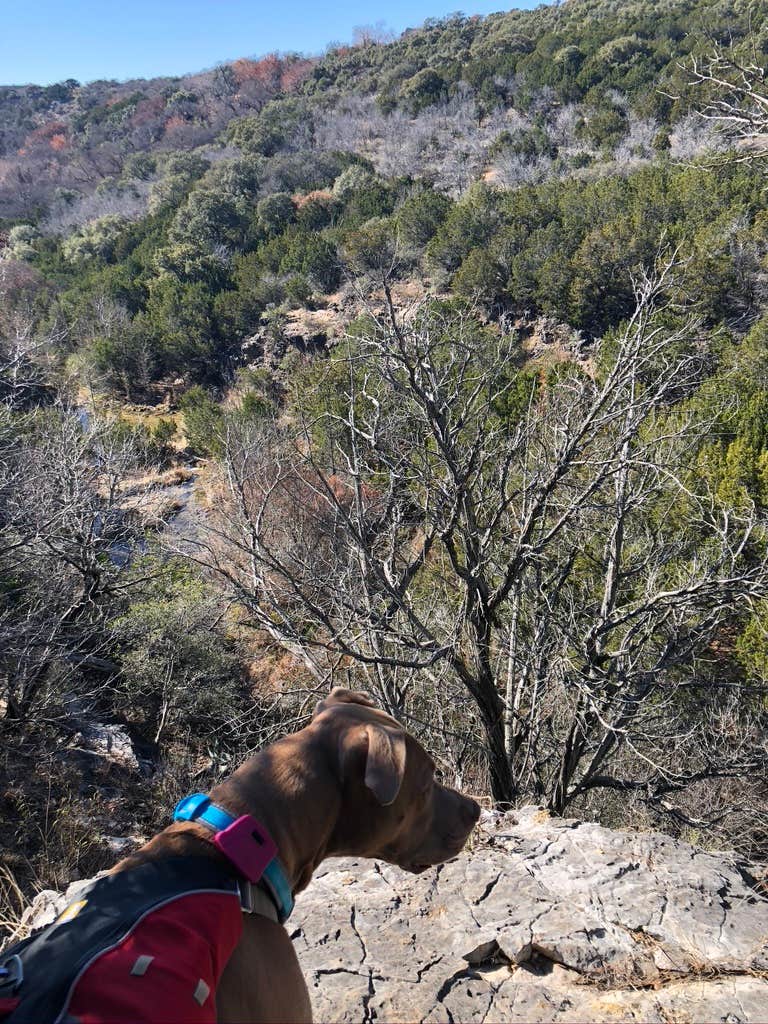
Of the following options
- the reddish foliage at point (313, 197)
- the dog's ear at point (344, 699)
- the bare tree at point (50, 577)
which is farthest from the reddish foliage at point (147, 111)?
the dog's ear at point (344, 699)

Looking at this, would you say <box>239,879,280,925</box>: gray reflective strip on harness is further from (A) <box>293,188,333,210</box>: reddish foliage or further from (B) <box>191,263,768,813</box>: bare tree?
(A) <box>293,188,333,210</box>: reddish foliage

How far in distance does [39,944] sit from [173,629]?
862 centimetres

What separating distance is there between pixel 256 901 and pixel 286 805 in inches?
9.5

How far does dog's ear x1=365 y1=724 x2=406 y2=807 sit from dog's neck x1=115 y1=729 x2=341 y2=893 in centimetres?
16

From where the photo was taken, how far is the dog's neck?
1.68m

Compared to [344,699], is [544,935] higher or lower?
lower

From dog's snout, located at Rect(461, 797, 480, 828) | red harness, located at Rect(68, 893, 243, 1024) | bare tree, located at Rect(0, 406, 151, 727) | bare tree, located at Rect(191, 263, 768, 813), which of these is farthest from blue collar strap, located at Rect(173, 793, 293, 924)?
bare tree, located at Rect(0, 406, 151, 727)

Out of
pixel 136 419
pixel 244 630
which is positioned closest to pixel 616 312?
pixel 244 630

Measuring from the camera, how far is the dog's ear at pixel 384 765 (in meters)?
1.77

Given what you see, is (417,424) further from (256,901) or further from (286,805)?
(256,901)

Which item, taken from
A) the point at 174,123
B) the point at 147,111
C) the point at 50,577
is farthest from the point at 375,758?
the point at 147,111

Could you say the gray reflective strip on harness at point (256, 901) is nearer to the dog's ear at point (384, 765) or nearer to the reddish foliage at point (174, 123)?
the dog's ear at point (384, 765)

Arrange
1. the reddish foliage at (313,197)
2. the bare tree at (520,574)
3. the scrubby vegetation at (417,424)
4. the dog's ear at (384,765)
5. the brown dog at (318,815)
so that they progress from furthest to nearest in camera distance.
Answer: the reddish foliage at (313,197) < the scrubby vegetation at (417,424) < the bare tree at (520,574) < the dog's ear at (384,765) < the brown dog at (318,815)

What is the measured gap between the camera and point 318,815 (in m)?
1.85
